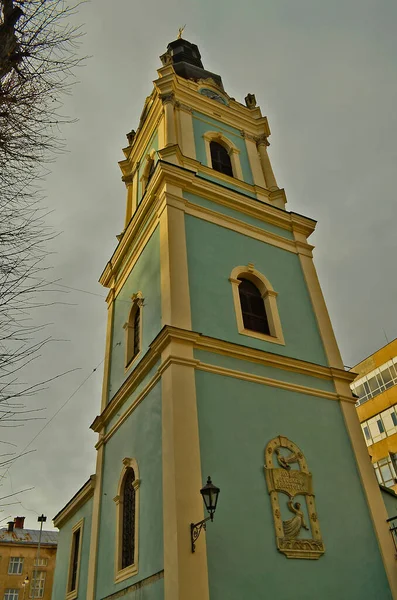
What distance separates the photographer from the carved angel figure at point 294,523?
8977 millimetres

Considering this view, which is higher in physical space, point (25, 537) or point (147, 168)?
point (147, 168)

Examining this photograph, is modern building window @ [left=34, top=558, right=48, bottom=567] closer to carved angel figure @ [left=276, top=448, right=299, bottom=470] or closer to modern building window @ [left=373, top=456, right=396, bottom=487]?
modern building window @ [left=373, top=456, right=396, bottom=487]

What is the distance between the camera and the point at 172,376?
9516 millimetres

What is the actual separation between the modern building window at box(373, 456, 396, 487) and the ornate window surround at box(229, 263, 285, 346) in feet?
57.5

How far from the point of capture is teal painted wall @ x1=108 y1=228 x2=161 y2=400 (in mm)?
11766

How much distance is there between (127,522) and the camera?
10.4 metres

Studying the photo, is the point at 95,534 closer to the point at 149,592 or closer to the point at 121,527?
the point at 121,527

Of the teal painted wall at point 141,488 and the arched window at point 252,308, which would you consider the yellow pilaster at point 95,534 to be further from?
the arched window at point 252,308

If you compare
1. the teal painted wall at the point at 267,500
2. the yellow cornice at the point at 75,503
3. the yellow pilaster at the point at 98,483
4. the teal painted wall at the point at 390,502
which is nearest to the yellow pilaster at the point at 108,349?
the yellow pilaster at the point at 98,483

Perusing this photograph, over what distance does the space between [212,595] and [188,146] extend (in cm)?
1216

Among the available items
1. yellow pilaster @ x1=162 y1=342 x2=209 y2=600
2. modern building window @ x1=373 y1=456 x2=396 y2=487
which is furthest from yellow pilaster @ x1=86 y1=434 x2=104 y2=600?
modern building window @ x1=373 y1=456 x2=396 y2=487

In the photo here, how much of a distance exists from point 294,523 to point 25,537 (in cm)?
4067

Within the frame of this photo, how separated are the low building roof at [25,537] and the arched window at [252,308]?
36.9 meters

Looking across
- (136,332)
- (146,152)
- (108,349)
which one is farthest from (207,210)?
(146,152)
